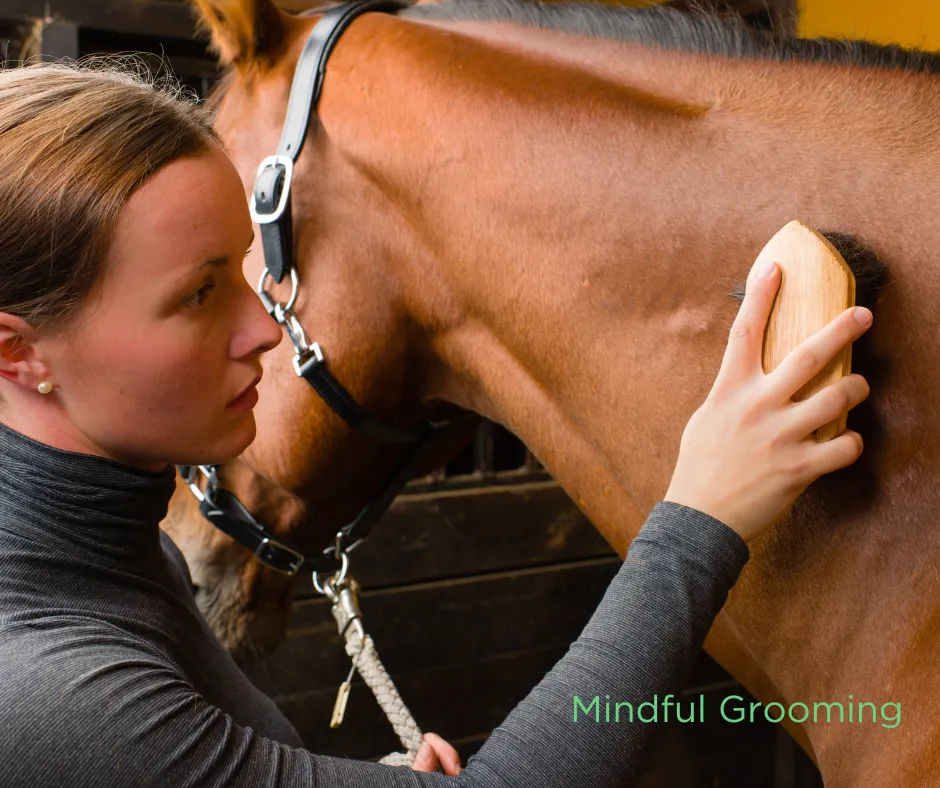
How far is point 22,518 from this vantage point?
2.00 feet

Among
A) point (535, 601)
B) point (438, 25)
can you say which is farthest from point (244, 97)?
point (535, 601)

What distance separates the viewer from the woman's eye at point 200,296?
61 cm

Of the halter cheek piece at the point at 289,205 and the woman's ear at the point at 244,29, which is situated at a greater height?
the woman's ear at the point at 244,29

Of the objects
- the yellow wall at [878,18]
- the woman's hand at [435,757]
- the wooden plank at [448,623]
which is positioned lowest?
the wooden plank at [448,623]

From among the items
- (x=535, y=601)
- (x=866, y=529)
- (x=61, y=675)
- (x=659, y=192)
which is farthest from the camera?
(x=535, y=601)

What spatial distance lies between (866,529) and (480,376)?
47cm

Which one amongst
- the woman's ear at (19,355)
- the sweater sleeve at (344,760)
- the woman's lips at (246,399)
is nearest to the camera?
the sweater sleeve at (344,760)

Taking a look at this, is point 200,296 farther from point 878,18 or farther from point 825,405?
point 878,18

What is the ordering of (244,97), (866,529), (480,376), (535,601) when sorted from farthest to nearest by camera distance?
(535,601) < (244,97) < (480,376) < (866,529)

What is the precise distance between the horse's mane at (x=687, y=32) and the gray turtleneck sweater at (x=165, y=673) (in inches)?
15.8

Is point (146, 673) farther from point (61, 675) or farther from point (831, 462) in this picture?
point (831, 462)

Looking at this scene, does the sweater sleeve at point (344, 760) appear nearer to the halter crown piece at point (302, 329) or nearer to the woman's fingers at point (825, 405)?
the woman's fingers at point (825, 405)

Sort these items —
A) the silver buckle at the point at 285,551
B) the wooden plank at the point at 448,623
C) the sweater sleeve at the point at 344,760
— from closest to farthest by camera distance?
the sweater sleeve at the point at 344,760
the silver buckle at the point at 285,551
the wooden plank at the point at 448,623

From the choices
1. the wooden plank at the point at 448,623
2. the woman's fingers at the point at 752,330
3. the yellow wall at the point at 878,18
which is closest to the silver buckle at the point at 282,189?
the woman's fingers at the point at 752,330
